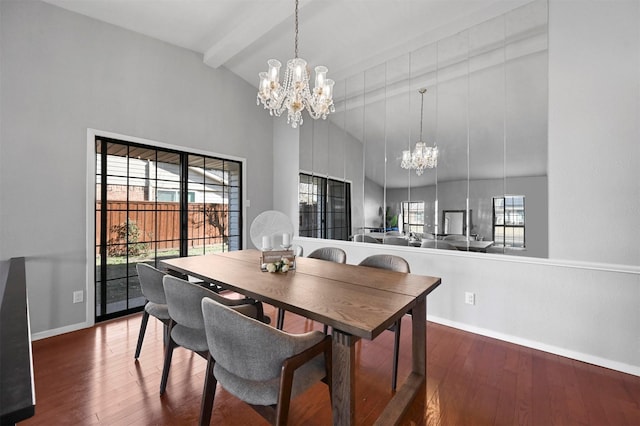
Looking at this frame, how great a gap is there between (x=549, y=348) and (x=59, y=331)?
15.1 feet

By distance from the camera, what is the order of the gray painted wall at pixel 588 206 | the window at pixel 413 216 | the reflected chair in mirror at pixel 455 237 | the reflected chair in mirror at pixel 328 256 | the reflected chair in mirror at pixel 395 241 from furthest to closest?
the reflected chair in mirror at pixel 395 241, the window at pixel 413 216, the reflected chair in mirror at pixel 455 237, the reflected chair in mirror at pixel 328 256, the gray painted wall at pixel 588 206

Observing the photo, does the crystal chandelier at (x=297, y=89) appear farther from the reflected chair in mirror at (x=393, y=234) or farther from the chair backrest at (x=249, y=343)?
the reflected chair in mirror at (x=393, y=234)

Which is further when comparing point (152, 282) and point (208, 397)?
point (152, 282)

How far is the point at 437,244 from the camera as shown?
2980 millimetres

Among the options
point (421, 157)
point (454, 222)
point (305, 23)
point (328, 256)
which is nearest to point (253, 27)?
point (305, 23)

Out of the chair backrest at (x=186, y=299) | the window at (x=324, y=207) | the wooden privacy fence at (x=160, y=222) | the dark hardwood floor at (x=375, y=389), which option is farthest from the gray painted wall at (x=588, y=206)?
the wooden privacy fence at (x=160, y=222)

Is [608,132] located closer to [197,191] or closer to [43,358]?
[197,191]

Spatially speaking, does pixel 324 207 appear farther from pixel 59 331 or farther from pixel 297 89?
pixel 59 331

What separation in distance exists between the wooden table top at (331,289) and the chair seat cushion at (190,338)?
1.11 feet

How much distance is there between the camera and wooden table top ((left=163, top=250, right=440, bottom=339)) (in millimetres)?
1230

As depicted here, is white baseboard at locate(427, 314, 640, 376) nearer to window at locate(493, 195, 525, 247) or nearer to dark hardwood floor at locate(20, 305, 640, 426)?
dark hardwood floor at locate(20, 305, 640, 426)

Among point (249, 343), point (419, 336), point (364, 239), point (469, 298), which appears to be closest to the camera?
point (249, 343)

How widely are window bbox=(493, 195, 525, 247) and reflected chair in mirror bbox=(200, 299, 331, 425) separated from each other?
2258 millimetres

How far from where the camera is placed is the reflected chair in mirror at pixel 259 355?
1069 mm
